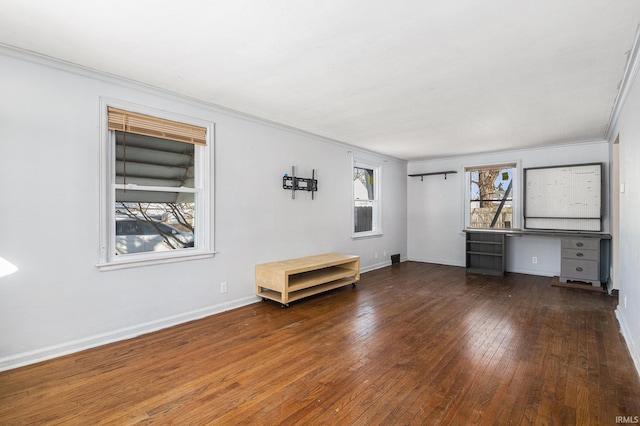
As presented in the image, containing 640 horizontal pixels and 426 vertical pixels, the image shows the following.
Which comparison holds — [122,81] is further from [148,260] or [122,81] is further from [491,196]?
[491,196]

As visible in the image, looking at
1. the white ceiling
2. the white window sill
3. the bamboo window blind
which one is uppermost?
the white ceiling

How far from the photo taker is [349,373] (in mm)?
2359

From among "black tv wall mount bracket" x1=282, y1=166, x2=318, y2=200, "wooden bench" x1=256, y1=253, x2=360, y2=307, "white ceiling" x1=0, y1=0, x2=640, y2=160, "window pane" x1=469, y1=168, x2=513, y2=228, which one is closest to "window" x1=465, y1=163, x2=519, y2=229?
"window pane" x1=469, y1=168, x2=513, y2=228

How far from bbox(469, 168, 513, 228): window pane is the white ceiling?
247 cm

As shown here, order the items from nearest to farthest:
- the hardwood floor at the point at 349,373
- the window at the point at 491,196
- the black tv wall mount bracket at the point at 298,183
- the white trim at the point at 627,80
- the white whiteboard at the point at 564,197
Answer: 1. the hardwood floor at the point at 349,373
2. the white trim at the point at 627,80
3. the black tv wall mount bracket at the point at 298,183
4. the white whiteboard at the point at 564,197
5. the window at the point at 491,196

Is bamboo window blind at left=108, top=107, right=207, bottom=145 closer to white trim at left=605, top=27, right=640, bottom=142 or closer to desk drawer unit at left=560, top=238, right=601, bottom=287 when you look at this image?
A: white trim at left=605, top=27, right=640, bottom=142

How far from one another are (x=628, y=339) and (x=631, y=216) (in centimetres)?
110

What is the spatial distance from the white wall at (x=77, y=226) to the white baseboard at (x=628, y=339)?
3.70m

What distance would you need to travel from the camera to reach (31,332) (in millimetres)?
2520

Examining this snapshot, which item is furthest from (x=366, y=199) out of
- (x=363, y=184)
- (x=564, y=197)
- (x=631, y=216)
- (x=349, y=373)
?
(x=349, y=373)

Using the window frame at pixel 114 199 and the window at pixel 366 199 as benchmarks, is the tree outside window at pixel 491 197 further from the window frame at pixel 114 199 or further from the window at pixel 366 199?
the window frame at pixel 114 199

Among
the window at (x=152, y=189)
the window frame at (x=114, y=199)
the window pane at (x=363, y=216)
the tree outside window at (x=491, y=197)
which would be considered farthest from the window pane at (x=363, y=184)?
the window at (x=152, y=189)

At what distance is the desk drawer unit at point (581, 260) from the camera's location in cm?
487

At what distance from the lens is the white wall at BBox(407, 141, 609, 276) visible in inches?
220
